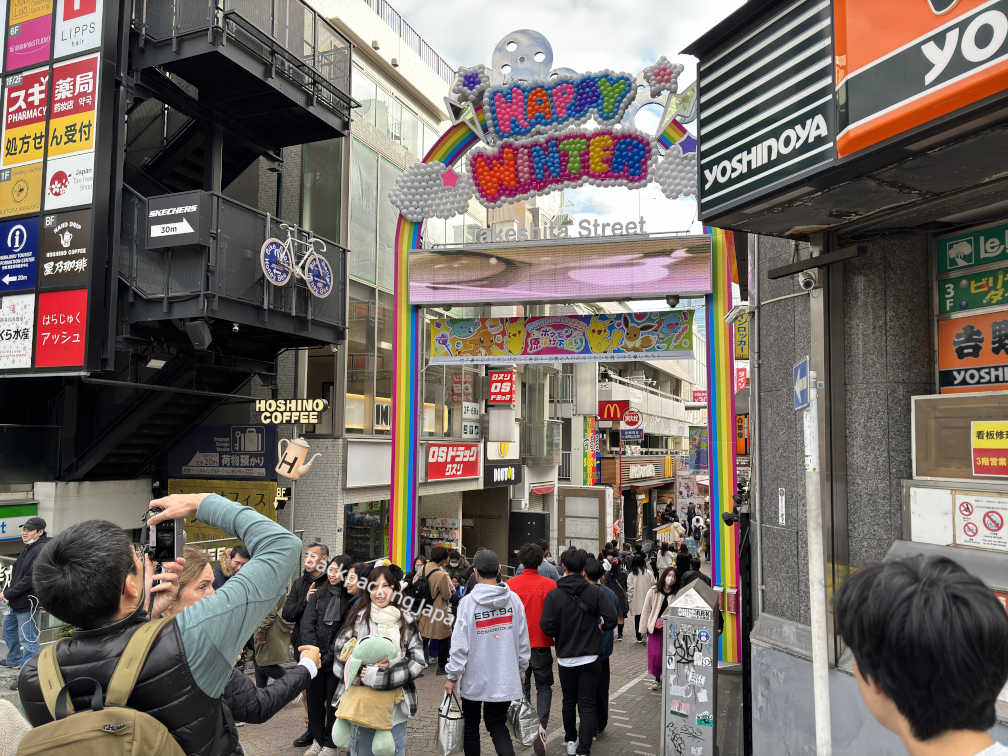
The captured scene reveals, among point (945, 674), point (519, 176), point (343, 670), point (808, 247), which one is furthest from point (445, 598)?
point (945, 674)

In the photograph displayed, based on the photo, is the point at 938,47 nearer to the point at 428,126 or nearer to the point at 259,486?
the point at 259,486

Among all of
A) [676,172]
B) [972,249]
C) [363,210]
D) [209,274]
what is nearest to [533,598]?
[972,249]

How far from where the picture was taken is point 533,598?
7680 mm

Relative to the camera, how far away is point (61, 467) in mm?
14016

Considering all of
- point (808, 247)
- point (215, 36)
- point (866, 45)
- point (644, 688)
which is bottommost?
point (644, 688)

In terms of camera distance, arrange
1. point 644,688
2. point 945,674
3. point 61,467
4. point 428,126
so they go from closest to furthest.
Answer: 1. point 945,674
2. point 644,688
3. point 61,467
4. point 428,126

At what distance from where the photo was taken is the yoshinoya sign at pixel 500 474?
22906mm

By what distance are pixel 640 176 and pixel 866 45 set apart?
6.99m

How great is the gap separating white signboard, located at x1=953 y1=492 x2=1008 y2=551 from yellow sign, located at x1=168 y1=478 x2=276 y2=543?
12.3 m

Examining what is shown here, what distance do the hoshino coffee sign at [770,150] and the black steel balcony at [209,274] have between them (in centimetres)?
935

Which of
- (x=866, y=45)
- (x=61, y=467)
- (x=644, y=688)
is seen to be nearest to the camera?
(x=866, y=45)

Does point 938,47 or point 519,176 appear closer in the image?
point 938,47

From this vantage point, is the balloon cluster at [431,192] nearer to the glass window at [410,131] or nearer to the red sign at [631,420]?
the glass window at [410,131]

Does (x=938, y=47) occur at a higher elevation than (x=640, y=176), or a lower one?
lower
